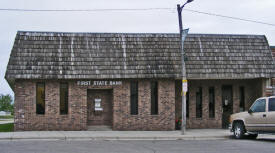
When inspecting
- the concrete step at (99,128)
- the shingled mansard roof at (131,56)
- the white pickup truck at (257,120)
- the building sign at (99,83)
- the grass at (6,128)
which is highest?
the shingled mansard roof at (131,56)

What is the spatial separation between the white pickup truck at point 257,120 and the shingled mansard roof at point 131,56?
4.33 m

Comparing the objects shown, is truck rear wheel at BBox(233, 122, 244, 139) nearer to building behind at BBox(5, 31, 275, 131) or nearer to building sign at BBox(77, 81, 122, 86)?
building behind at BBox(5, 31, 275, 131)

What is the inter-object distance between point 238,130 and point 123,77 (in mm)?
6328

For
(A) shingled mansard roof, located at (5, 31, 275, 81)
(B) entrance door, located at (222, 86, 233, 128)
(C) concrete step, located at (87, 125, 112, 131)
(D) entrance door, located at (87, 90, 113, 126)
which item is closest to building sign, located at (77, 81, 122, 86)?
(A) shingled mansard roof, located at (5, 31, 275, 81)

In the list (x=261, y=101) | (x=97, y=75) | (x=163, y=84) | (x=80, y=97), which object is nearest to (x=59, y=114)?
(x=80, y=97)

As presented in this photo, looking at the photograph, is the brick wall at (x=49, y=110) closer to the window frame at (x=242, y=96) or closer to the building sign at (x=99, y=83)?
the building sign at (x=99, y=83)

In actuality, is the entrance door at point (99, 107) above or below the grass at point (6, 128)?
above

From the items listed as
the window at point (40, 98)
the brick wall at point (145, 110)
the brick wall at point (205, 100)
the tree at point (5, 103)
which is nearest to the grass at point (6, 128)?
the window at point (40, 98)

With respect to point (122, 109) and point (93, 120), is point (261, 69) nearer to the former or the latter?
point (122, 109)

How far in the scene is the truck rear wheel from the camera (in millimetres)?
18927

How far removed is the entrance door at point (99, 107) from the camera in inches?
915

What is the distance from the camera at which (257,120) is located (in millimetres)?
17938

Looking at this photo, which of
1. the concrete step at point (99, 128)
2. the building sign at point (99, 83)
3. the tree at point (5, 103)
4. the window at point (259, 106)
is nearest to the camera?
the window at point (259, 106)

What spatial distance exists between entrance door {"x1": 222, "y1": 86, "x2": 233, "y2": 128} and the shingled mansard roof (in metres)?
1.98
